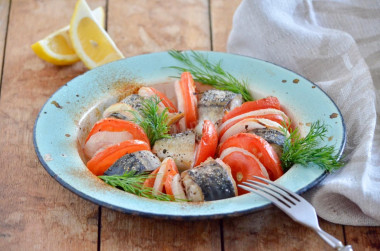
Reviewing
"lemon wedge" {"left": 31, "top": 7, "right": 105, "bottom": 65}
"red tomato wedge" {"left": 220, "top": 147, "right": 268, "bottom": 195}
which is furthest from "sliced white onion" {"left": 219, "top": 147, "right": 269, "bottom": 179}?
"lemon wedge" {"left": 31, "top": 7, "right": 105, "bottom": 65}

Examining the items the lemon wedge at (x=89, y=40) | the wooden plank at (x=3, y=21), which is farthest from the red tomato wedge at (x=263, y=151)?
the wooden plank at (x=3, y=21)

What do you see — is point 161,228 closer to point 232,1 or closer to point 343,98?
point 343,98

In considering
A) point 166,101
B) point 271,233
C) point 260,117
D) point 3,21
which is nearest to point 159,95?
point 166,101

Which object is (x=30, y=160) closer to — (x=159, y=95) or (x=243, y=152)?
(x=159, y=95)

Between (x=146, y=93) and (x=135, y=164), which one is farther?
Result: (x=146, y=93)

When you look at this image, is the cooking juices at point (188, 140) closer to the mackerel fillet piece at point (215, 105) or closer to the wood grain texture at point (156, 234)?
the mackerel fillet piece at point (215, 105)

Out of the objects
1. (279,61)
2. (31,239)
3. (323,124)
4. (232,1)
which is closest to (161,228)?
(31,239)
